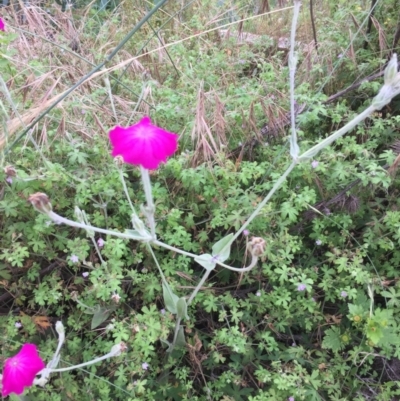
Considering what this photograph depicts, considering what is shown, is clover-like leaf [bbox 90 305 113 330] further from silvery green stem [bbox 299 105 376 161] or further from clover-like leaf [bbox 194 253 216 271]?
silvery green stem [bbox 299 105 376 161]

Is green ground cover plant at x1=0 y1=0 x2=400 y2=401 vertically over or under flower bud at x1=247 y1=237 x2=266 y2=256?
under

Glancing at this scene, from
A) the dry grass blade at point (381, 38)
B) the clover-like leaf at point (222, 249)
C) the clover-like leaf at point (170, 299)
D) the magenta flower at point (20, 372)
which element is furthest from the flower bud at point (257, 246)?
the dry grass blade at point (381, 38)

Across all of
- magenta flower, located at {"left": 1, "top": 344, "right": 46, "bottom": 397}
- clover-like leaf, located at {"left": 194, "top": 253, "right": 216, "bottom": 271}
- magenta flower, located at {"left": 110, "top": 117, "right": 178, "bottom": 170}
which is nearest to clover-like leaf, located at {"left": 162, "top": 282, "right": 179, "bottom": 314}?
clover-like leaf, located at {"left": 194, "top": 253, "right": 216, "bottom": 271}

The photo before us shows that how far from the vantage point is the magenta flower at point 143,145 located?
2.65ft

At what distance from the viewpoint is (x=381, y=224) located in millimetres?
1340

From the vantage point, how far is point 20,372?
37.0 inches

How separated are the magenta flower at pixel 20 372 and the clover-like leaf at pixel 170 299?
0.38m

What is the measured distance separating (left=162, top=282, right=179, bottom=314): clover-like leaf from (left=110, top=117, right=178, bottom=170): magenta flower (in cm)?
49

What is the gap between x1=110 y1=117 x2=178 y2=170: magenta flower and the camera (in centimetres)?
81

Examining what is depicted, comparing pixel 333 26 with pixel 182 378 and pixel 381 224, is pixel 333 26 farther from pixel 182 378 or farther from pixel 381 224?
pixel 182 378

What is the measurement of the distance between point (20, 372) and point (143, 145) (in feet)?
A: 1.93

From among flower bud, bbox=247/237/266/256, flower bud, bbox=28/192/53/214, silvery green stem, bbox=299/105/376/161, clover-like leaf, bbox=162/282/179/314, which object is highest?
flower bud, bbox=28/192/53/214

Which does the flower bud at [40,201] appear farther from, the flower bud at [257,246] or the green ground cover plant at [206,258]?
the flower bud at [257,246]

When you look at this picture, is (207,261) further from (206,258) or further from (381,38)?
(381,38)
